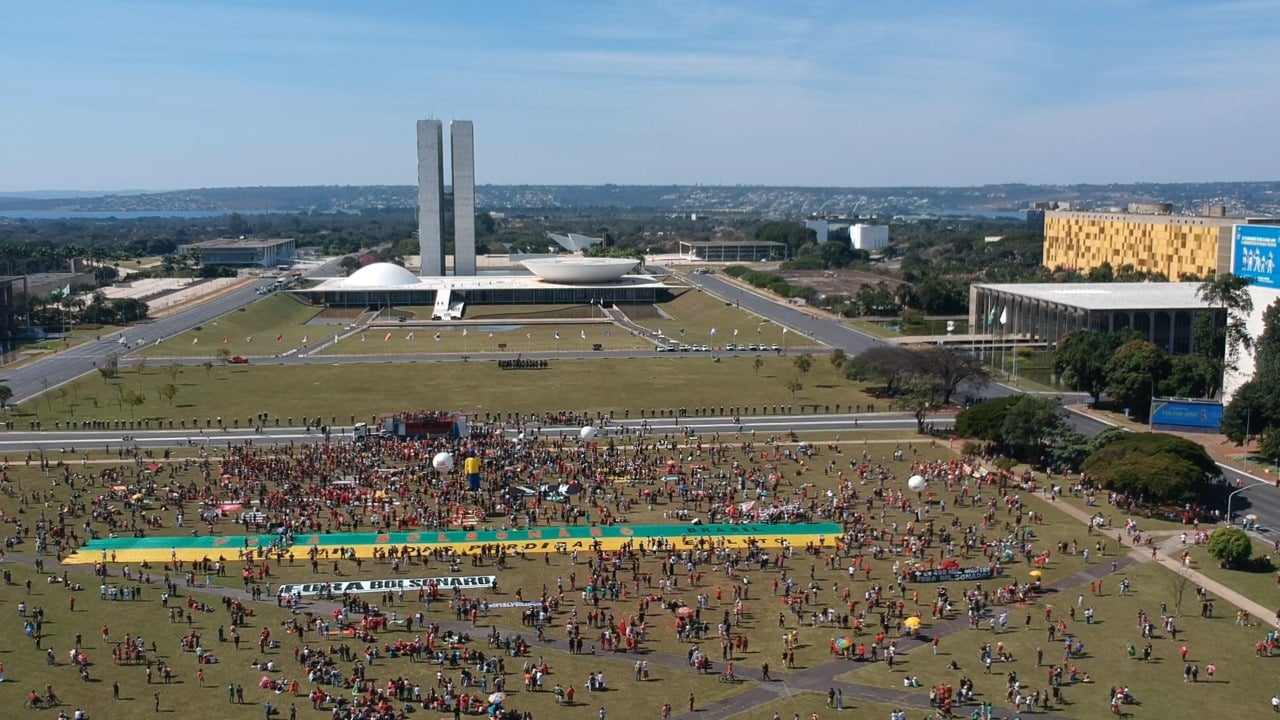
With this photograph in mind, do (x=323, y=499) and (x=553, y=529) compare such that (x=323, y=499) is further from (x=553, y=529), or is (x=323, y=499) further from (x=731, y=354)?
(x=731, y=354)

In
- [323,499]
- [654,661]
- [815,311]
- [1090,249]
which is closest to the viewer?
[654,661]

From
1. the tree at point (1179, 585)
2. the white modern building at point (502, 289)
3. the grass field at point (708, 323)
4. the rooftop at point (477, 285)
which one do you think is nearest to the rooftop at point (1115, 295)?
the grass field at point (708, 323)

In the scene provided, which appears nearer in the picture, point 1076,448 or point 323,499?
point 323,499

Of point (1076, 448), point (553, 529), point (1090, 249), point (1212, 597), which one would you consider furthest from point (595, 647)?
point (1090, 249)

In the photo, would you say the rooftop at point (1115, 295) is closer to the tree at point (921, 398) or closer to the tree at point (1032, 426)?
the tree at point (921, 398)

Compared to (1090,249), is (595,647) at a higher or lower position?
lower

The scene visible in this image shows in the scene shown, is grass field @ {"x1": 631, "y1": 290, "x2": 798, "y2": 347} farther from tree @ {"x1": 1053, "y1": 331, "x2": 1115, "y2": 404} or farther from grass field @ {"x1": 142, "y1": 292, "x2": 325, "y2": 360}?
grass field @ {"x1": 142, "y1": 292, "x2": 325, "y2": 360}

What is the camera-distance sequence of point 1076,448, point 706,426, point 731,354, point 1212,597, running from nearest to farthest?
point 1212,597
point 1076,448
point 706,426
point 731,354
